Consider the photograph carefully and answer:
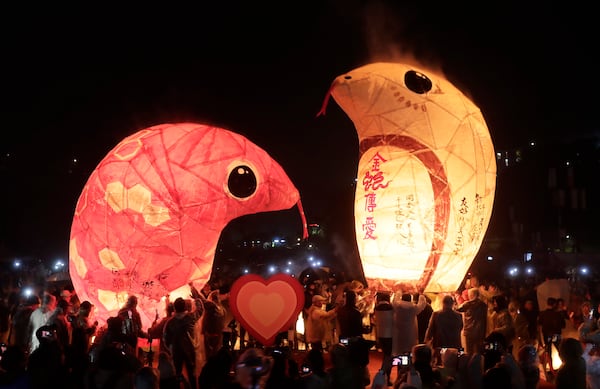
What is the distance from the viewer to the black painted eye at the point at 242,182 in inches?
479

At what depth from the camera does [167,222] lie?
11.6 m

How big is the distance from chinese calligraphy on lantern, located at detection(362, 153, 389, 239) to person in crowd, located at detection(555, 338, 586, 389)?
24.2ft

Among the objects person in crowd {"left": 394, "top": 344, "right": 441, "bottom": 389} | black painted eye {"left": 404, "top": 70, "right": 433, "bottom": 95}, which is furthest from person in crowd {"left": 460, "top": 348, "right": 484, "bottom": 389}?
black painted eye {"left": 404, "top": 70, "right": 433, "bottom": 95}

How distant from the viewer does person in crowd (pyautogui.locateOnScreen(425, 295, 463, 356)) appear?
8.47m

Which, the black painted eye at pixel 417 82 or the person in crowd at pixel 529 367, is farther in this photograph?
the black painted eye at pixel 417 82

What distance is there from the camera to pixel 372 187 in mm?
12789

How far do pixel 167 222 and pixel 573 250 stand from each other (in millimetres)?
31169

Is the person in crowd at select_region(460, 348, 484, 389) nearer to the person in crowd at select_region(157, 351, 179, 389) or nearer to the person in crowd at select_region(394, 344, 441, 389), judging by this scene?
the person in crowd at select_region(394, 344, 441, 389)

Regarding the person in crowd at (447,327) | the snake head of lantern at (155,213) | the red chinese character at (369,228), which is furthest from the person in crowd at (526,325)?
the snake head of lantern at (155,213)

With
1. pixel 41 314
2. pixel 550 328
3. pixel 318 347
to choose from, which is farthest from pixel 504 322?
pixel 41 314

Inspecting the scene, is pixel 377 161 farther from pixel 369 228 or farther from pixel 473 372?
pixel 473 372

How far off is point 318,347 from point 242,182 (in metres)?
5.23

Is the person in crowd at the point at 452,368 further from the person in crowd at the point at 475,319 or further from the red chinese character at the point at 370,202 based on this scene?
the red chinese character at the point at 370,202

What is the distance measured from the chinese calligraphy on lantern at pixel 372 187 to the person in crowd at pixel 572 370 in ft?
24.2
